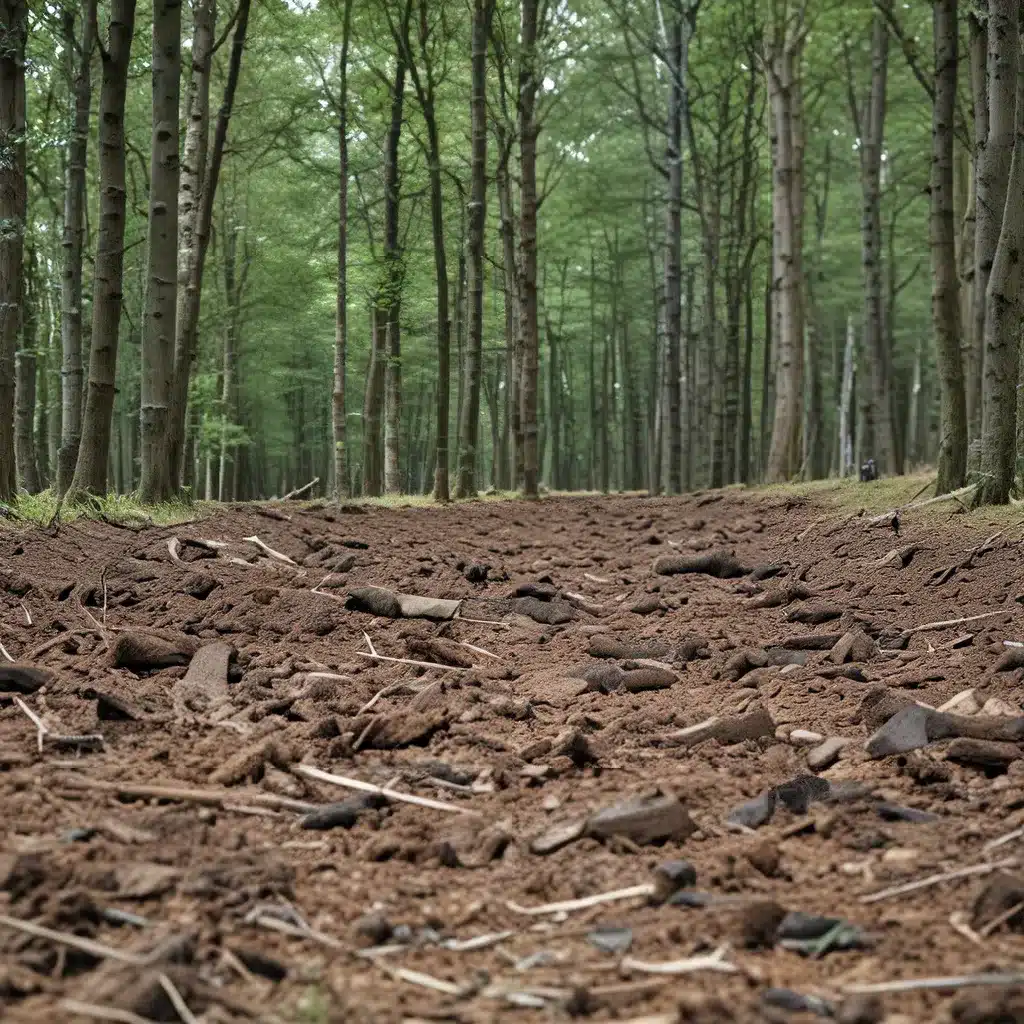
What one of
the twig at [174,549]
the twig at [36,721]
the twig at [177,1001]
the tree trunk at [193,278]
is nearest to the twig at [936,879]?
the twig at [177,1001]

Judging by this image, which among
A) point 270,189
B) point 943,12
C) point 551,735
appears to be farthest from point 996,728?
point 270,189

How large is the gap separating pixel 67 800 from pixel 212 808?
1.19 ft

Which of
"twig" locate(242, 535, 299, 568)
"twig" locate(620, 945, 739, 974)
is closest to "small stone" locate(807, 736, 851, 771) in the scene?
"twig" locate(620, 945, 739, 974)

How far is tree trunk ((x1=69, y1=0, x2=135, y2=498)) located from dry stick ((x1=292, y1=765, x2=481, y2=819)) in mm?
6536

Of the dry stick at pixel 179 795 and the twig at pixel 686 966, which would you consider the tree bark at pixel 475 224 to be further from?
the twig at pixel 686 966

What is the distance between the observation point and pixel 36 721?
329 cm

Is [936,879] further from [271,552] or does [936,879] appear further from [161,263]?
[161,263]

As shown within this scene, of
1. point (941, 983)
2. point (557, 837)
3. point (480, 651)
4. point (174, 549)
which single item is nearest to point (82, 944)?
point (557, 837)

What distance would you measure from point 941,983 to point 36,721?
2.73 m

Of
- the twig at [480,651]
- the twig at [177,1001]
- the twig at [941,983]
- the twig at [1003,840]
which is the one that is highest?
the twig at [480,651]

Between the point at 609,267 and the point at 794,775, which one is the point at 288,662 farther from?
the point at 609,267

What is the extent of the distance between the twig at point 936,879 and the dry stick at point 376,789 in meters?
1.08

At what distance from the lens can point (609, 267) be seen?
31.4 meters

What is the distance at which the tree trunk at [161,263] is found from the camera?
9469mm
